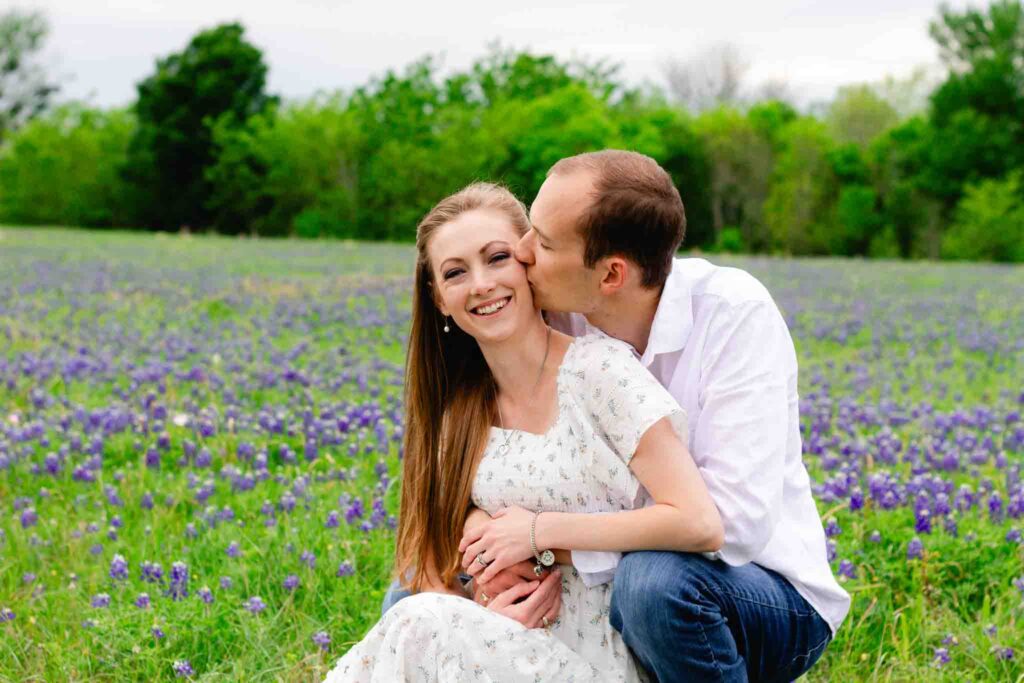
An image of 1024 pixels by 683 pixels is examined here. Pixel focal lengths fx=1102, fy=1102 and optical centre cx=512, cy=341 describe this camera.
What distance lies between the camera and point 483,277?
321 cm

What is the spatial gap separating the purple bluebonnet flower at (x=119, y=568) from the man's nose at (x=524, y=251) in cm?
183

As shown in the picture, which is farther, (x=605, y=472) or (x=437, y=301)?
(x=437, y=301)

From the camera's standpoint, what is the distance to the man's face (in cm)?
Result: 294

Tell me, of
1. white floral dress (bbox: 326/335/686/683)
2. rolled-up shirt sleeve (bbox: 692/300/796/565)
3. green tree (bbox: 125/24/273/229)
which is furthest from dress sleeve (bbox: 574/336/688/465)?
green tree (bbox: 125/24/273/229)

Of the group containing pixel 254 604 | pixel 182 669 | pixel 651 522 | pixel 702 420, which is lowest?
pixel 182 669

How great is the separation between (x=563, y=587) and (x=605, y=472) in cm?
37

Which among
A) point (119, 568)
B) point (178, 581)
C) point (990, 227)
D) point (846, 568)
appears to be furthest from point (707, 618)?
point (990, 227)

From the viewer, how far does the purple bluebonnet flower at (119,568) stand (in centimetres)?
385

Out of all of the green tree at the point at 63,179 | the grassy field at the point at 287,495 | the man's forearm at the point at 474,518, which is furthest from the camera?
the green tree at the point at 63,179

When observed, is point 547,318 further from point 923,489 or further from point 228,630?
point 923,489

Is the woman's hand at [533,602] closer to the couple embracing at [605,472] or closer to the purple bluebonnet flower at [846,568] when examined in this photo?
the couple embracing at [605,472]

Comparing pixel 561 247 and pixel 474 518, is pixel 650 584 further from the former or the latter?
pixel 561 247

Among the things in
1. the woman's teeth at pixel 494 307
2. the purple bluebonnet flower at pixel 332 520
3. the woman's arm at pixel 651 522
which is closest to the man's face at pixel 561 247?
the woman's teeth at pixel 494 307

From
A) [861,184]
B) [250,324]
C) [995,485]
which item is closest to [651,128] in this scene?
[861,184]
